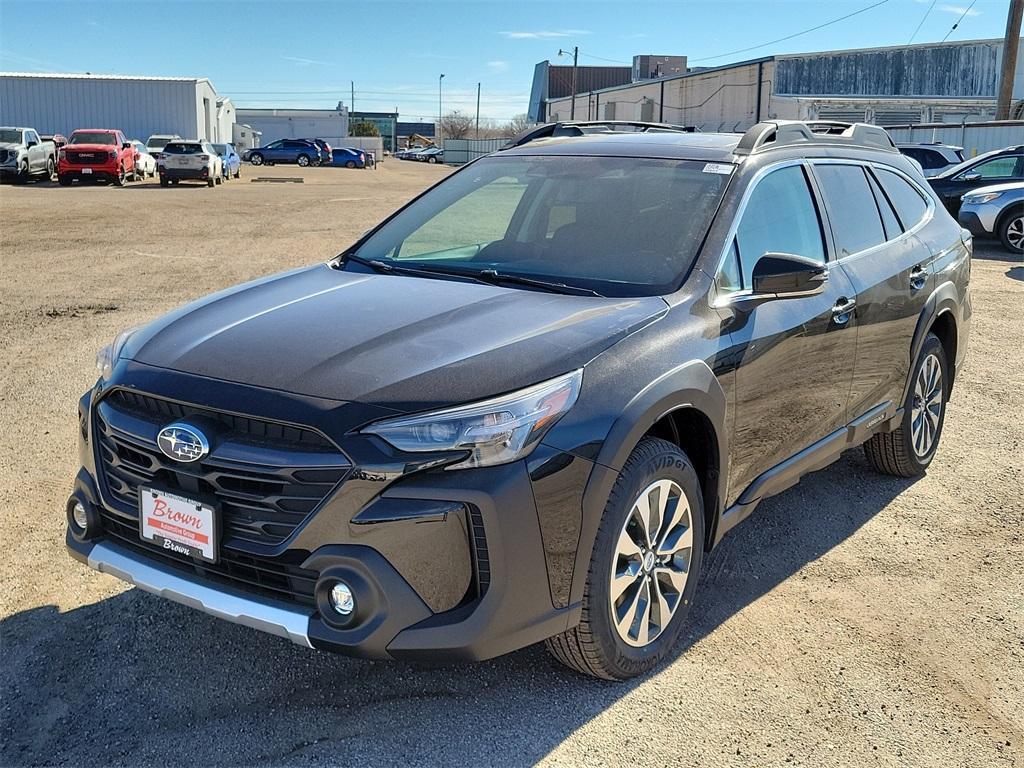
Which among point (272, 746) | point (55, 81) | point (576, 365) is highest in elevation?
point (55, 81)

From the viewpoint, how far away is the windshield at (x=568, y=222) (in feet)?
12.6

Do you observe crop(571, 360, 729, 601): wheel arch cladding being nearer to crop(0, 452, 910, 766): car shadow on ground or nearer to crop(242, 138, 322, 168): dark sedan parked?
crop(0, 452, 910, 766): car shadow on ground

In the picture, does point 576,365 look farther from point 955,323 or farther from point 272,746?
point 955,323

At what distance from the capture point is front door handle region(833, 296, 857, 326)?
4.31m

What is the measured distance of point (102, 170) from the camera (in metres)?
32.3

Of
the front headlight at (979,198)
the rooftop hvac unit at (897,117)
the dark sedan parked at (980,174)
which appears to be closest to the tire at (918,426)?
the front headlight at (979,198)

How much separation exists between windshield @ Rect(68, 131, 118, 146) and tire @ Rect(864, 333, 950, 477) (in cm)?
3276

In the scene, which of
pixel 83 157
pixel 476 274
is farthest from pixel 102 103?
pixel 476 274

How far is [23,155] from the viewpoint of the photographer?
31.3 metres

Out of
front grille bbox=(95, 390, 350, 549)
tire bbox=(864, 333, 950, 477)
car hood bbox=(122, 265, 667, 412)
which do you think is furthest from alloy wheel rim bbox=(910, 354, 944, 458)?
front grille bbox=(95, 390, 350, 549)

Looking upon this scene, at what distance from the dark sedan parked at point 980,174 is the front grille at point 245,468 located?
18.5 meters

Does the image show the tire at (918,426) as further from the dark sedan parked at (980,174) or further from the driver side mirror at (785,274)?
the dark sedan parked at (980,174)

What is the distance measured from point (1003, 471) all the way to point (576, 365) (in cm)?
384

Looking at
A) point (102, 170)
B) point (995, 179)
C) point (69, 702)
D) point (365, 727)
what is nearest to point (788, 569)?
point (365, 727)
